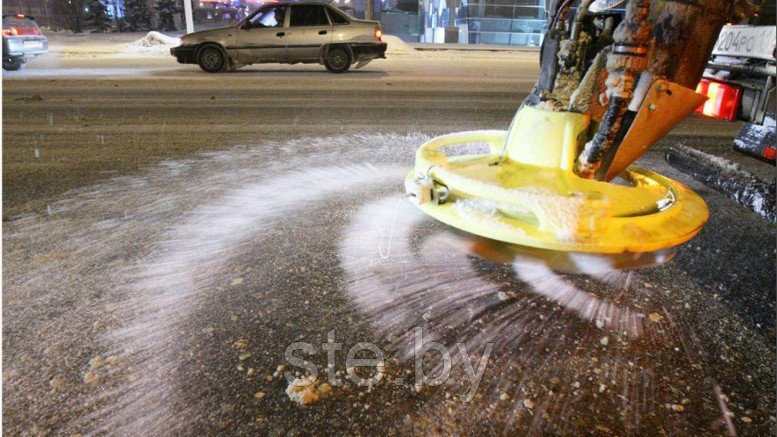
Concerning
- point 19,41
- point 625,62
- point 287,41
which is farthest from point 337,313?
point 19,41

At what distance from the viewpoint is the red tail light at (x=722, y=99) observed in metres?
2.83

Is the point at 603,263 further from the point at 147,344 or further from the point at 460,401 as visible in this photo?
the point at 147,344

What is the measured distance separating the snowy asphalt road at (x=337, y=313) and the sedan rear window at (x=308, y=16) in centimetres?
869

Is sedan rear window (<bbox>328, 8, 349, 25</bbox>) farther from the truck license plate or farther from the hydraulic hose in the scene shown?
the hydraulic hose

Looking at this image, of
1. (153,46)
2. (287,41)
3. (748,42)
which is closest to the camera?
→ (748,42)

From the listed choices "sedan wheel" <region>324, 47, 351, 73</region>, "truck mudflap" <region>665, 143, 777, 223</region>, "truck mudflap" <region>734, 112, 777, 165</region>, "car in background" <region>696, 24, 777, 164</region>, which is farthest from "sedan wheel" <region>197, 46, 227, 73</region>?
"truck mudflap" <region>734, 112, 777, 165</region>

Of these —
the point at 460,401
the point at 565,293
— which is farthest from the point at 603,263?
the point at 460,401

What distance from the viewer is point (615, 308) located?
2.25 meters

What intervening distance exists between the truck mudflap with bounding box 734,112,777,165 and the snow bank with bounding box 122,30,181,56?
17.8m

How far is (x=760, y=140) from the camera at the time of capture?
117 inches

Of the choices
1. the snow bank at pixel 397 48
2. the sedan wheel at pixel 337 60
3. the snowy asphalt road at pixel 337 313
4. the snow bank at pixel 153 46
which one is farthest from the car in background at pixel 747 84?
the snow bank at pixel 153 46

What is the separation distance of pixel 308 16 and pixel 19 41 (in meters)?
7.09

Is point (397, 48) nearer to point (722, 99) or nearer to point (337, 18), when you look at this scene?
point (337, 18)

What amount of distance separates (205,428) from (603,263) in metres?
2.10
